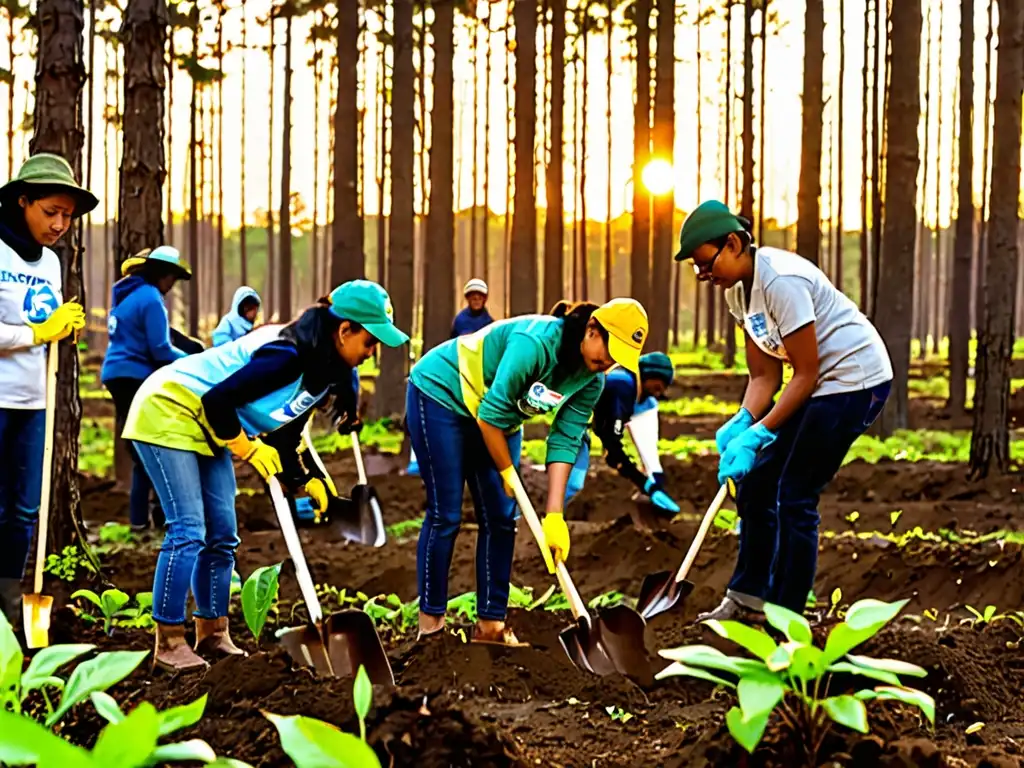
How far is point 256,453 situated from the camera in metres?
4.23

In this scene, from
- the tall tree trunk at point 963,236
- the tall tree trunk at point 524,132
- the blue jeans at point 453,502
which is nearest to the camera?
the blue jeans at point 453,502

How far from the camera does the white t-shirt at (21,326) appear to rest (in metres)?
4.40

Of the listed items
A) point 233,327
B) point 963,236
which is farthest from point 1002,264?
point 963,236

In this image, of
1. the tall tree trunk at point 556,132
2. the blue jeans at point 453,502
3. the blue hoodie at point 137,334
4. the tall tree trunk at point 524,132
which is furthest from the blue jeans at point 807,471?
the tall tree trunk at point 556,132

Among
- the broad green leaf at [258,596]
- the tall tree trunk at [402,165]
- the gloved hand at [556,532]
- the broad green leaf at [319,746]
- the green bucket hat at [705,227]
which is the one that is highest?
the tall tree trunk at [402,165]

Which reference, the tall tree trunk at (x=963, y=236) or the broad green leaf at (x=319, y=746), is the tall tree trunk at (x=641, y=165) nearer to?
the tall tree trunk at (x=963, y=236)

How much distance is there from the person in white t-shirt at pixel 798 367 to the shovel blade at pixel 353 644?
154 centimetres

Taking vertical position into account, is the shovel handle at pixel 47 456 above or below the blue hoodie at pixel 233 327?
below

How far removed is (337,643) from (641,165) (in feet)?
57.3

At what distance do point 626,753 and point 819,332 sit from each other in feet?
6.12

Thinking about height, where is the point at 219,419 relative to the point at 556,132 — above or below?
below

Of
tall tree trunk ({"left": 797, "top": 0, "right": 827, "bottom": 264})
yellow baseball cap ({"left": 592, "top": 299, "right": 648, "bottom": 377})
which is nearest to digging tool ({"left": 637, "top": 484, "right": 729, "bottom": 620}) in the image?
yellow baseball cap ({"left": 592, "top": 299, "right": 648, "bottom": 377})

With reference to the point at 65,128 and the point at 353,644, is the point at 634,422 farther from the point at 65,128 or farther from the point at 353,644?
the point at 353,644

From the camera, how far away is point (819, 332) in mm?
4516
